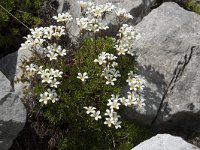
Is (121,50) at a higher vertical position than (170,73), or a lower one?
higher

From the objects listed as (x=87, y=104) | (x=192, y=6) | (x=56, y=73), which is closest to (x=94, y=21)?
(x=56, y=73)

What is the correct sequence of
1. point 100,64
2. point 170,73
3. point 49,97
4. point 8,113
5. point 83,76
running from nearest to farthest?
point 8,113
point 49,97
point 83,76
point 100,64
point 170,73

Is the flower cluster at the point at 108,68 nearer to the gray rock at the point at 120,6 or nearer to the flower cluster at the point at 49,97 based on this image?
the flower cluster at the point at 49,97

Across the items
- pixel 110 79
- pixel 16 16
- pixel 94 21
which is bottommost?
pixel 110 79

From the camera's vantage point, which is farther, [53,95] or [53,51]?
[53,51]

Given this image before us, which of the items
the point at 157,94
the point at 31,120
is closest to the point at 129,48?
the point at 157,94

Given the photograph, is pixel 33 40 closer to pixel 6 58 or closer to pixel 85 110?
pixel 6 58

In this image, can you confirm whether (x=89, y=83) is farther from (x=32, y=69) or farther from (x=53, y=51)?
(x=32, y=69)
